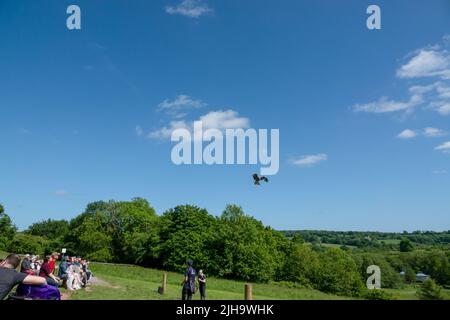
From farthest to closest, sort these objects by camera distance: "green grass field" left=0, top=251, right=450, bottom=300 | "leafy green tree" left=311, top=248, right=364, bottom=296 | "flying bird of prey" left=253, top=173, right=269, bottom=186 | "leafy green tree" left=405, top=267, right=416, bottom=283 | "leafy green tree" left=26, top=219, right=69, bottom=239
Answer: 1. "leafy green tree" left=26, top=219, right=69, bottom=239
2. "leafy green tree" left=405, top=267, right=416, bottom=283
3. "leafy green tree" left=311, top=248, right=364, bottom=296
4. "flying bird of prey" left=253, top=173, right=269, bottom=186
5. "green grass field" left=0, top=251, right=450, bottom=300

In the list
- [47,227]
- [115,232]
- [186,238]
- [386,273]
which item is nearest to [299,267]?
[186,238]

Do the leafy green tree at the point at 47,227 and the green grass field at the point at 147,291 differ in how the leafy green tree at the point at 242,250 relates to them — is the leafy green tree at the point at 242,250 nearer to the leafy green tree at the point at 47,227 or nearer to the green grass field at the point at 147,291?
the green grass field at the point at 147,291

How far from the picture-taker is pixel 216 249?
74.4 metres

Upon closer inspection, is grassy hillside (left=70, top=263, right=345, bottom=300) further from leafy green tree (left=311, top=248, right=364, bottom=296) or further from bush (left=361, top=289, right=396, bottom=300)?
leafy green tree (left=311, top=248, right=364, bottom=296)

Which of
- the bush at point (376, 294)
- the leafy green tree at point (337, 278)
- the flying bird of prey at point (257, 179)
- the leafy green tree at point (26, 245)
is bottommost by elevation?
the bush at point (376, 294)

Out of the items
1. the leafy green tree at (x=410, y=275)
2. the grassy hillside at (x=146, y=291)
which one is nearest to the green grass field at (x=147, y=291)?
the grassy hillside at (x=146, y=291)

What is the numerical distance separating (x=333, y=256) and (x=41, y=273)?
9146 centimetres

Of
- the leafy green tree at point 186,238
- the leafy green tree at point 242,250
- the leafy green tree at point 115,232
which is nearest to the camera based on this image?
the leafy green tree at point 186,238

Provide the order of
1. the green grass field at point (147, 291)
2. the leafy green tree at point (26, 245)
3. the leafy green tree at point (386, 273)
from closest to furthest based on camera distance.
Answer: the green grass field at point (147, 291), the leafy green tree at point (26, 245), the leafy green tree at point (386, 273)

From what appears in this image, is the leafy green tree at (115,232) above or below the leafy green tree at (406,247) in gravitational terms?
above

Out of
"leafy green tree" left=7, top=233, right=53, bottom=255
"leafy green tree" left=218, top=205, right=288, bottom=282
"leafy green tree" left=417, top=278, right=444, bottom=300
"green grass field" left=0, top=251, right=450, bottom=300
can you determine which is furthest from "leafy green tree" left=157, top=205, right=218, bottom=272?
"leafy green tree" left=417, top=278, right=444, bottom=300

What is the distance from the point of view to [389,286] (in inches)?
3954

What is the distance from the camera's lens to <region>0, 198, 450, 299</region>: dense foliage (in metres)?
72.7

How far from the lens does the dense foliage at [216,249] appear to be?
7269 centimetres
